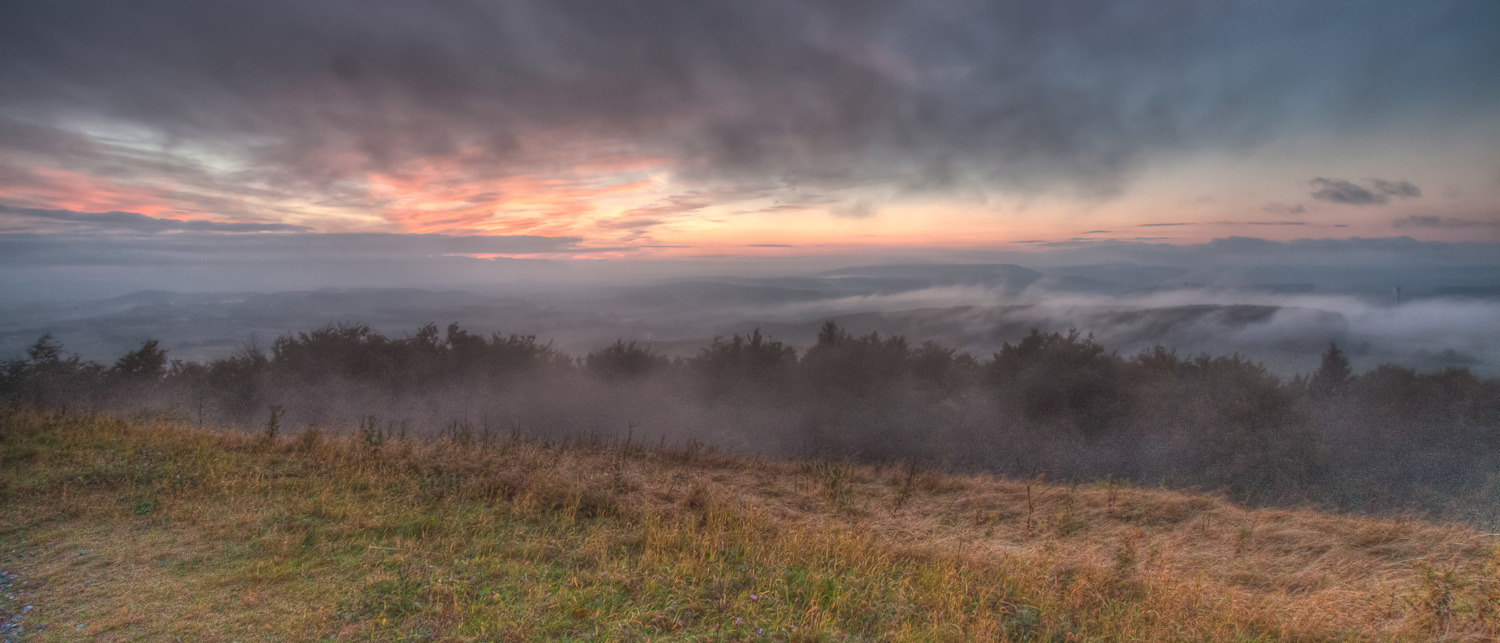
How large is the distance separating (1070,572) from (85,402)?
28099mm

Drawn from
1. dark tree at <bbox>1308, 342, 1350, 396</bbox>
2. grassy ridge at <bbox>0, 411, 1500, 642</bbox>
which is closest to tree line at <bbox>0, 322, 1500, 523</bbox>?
dark tree at <bbox>1308, 342, 1350, 396</bbox>

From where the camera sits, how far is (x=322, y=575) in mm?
4734

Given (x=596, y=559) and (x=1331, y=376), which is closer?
(x=596, y=559)

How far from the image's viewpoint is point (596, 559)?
5.39 metres

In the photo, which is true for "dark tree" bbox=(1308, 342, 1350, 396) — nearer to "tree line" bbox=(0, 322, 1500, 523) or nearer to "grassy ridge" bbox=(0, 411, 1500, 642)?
"tree line" bbox=(0, 322, 1500, 523)

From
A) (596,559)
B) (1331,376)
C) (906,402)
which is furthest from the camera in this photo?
(906,402)

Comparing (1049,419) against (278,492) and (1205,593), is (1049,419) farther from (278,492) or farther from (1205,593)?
(278,492)

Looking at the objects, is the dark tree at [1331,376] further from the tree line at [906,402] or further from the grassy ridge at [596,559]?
the grassy ridge at [596,559]

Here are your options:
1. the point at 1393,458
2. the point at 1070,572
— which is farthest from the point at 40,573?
the point at 1393,458

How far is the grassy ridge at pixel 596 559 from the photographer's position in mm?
4219

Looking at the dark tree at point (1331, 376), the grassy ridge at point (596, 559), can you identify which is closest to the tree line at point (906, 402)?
the dark tree at point (1331, 376)

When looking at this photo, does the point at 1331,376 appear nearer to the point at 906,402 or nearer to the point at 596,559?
the point at 906,402

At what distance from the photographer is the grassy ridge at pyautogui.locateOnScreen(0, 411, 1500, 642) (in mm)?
4219

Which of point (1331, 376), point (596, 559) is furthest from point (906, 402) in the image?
point (596, 559)
